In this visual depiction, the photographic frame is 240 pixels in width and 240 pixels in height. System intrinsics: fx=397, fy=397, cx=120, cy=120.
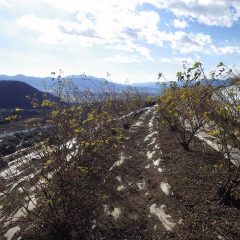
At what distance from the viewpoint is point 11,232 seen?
7.44 metres

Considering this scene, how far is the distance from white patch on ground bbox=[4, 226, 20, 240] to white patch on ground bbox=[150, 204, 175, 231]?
2587mm

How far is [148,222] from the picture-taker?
23.8 feet

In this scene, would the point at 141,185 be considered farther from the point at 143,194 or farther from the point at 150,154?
the point at 150,154

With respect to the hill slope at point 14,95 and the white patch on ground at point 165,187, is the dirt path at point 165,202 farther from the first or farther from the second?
the hill slope at point 14,95

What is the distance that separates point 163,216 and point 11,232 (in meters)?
2.86

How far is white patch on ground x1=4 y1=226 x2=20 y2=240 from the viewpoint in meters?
7.30

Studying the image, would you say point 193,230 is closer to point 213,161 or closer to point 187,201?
point 187,201

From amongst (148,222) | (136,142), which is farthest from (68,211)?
(136,142)

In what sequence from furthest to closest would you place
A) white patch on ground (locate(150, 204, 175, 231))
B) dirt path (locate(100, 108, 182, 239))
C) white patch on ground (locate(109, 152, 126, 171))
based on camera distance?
white patch on ground (locate(109, 152, 126, 171)) → dirt path (locate(100, 108, 182, 239)) → white patch on ground (locate(150, 204, 175, 231))

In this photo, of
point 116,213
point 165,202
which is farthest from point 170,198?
point 116,213

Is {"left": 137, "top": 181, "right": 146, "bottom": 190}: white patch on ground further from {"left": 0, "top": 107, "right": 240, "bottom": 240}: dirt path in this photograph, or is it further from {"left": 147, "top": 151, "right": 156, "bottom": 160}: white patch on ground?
{"left": 147, "top": 151, "right": 156, "bottom": 160}: white patch on ground

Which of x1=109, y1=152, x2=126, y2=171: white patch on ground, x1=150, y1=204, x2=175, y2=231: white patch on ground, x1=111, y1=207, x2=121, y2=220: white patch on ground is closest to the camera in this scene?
x1=150, y1=204, x2=175, y2=231: white patch on ground

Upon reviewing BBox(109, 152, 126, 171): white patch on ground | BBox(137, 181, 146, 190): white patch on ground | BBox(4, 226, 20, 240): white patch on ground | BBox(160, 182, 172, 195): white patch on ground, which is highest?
BBox(160, 182, 172, 195): white patch on ground

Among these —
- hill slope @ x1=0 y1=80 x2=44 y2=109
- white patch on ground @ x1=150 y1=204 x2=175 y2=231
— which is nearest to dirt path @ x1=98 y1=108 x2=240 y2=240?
white patch on ground @ x1=150 y1=204 x2=175 y2=231
